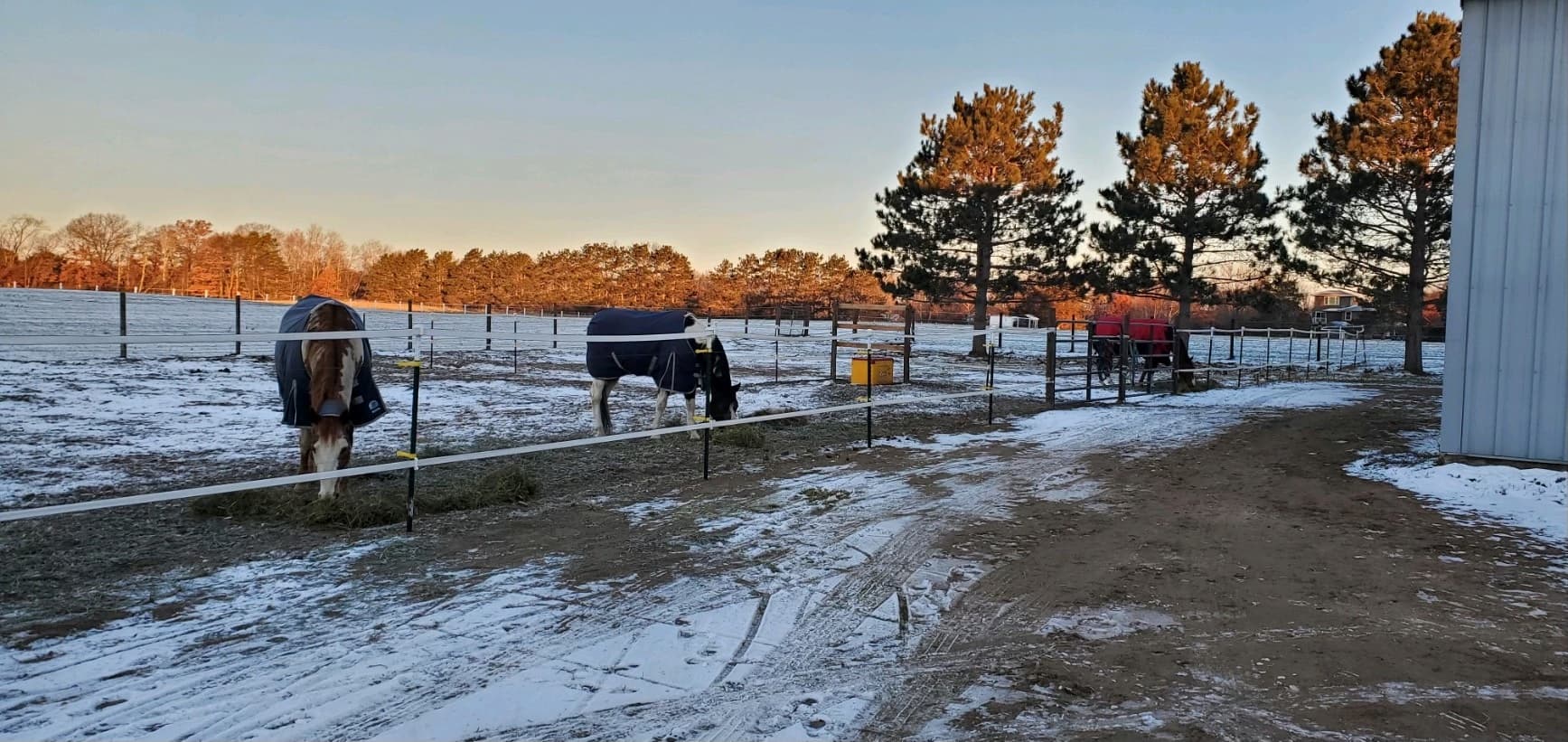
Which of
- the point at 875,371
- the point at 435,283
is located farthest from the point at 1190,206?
the point at 435,283

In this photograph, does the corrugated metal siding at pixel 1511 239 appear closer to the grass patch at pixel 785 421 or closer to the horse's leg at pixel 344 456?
the grass patch at pixel 785 421

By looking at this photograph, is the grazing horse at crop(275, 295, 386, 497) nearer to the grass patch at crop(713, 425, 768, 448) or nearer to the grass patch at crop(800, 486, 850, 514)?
the grass patch at crop(800, 486, 850, 514)

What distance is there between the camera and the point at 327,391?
5.69m

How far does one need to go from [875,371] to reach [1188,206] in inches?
639

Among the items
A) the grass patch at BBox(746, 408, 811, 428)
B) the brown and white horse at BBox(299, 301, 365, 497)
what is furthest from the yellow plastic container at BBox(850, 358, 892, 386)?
the brown and white horse at BBox(299, 301, 365, 497)

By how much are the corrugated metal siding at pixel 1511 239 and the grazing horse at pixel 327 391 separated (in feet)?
29.5

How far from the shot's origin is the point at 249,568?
14.4 ft

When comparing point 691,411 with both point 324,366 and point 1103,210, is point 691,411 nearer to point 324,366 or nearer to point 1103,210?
point 324,366

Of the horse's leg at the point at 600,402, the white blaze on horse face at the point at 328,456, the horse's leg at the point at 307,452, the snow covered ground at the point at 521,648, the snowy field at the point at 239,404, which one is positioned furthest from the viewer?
the horse's leg at the point at 600,402

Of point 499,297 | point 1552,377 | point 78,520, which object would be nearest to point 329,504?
point 78,520

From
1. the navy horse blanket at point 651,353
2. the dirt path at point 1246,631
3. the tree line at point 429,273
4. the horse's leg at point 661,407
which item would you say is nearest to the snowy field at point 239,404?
the navy horse blanket at point 651,353

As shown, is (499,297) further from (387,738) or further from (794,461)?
(387,738)

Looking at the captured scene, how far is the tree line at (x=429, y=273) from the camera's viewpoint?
227ft

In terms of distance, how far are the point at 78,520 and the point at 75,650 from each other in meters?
2.54
